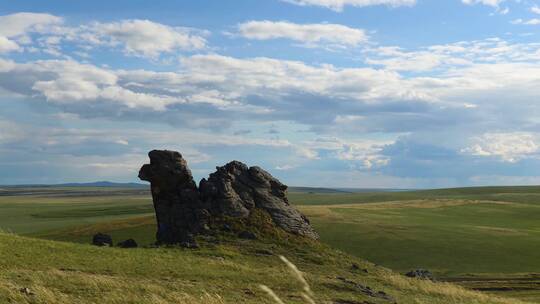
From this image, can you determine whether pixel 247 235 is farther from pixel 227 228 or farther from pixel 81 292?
pixel 81 292

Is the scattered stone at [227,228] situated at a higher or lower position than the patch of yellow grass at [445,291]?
higher

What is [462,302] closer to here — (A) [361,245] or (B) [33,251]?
(B) [33,251]

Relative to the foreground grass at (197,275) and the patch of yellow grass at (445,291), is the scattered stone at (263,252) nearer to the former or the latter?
the foreground grass at (197,275)

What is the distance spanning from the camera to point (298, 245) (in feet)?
175

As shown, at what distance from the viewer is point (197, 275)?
1432 inches

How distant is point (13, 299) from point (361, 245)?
7348 centimetres

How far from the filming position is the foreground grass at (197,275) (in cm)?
2634

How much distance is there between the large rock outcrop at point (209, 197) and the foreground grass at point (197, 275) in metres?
5.40

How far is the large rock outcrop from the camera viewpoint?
182 feet

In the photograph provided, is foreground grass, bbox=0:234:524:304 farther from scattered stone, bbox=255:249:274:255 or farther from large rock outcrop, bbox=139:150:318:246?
large rock outcrop, bbox=139:150:318:246

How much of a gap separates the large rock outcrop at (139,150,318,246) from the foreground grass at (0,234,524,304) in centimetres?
540

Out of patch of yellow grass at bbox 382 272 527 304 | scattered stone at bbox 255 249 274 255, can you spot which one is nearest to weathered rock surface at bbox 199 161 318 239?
scattered stone at bbox 255 249 274 255

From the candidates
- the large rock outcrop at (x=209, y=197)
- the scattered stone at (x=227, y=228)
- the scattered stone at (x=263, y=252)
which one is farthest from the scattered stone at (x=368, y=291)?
the large rock outcrop at (x=209, y=197)

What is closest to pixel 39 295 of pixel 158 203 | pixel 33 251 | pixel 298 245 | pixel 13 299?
pixel 13 299
